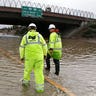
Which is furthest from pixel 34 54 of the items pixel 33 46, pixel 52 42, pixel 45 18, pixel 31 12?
pixel 45 18

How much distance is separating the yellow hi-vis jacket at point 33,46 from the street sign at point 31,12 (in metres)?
45.1

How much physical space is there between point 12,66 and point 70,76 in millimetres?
3023

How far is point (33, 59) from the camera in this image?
886 centimetres

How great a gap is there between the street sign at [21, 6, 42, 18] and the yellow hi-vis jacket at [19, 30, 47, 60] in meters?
45.1

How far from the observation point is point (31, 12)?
57.2 meters

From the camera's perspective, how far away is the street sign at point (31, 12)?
179 ft

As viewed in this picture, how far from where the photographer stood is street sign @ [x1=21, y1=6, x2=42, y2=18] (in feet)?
179

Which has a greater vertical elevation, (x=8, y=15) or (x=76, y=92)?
(x=8, y=15)

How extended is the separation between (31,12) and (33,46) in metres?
48.7

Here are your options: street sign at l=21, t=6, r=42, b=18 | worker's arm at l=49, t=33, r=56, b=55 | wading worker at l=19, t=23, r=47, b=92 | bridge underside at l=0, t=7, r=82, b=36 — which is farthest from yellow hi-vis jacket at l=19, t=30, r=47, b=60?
street sign at l=21, t=6, r=42, b=18

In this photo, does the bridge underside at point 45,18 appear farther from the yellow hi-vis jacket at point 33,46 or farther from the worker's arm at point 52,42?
the yellow hi-vis jacket at point 33,46

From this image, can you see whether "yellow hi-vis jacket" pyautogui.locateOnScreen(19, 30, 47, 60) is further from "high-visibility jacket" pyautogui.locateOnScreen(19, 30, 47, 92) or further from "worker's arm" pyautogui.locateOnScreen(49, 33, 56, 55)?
"worker's arm" pyautogui.locateOnScreen(49, 33, 56, 55)

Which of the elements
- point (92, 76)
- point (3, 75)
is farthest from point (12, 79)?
point (92, 76)

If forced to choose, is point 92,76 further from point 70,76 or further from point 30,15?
point 30,15
